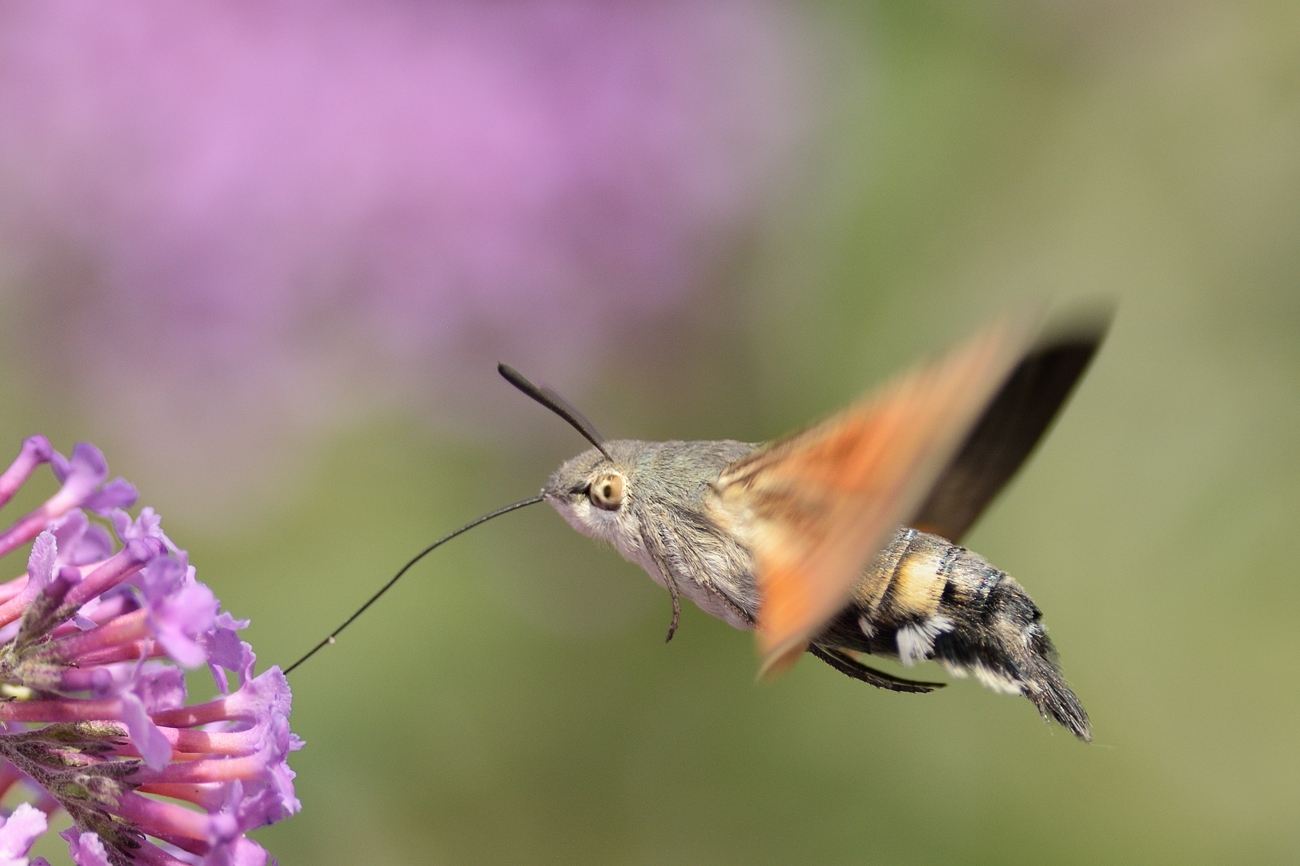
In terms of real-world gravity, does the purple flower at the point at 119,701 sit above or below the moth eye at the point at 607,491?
below

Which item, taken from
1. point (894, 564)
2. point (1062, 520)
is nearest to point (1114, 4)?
point (1062, 520)

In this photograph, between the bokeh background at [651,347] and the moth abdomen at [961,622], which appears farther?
the bokeh background at [651,347]

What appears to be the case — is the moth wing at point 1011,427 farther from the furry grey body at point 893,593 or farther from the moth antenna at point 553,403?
the moth antenna at point 553,403

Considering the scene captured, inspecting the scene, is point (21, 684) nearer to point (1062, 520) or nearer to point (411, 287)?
point (411, 287)

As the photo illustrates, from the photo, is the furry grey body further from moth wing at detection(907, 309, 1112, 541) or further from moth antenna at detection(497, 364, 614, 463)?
moth wing at detection(907, 309, 1112, 541)

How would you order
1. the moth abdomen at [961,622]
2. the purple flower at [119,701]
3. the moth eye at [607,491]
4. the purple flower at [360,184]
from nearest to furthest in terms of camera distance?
the purple flower at [119,701] → the moth abdomen at [961,622] → the moth eye at [607,491] → the purple flower at [360,184]

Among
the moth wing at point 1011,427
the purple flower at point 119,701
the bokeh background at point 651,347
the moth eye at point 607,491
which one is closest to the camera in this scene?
the purple flower at point 119,701

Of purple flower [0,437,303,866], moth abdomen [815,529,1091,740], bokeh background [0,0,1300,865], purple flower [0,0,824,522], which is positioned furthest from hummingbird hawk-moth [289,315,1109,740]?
purple flower [0,0,824,522]

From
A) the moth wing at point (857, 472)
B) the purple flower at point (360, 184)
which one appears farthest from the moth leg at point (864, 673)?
the purple flower at point (360, 184)
